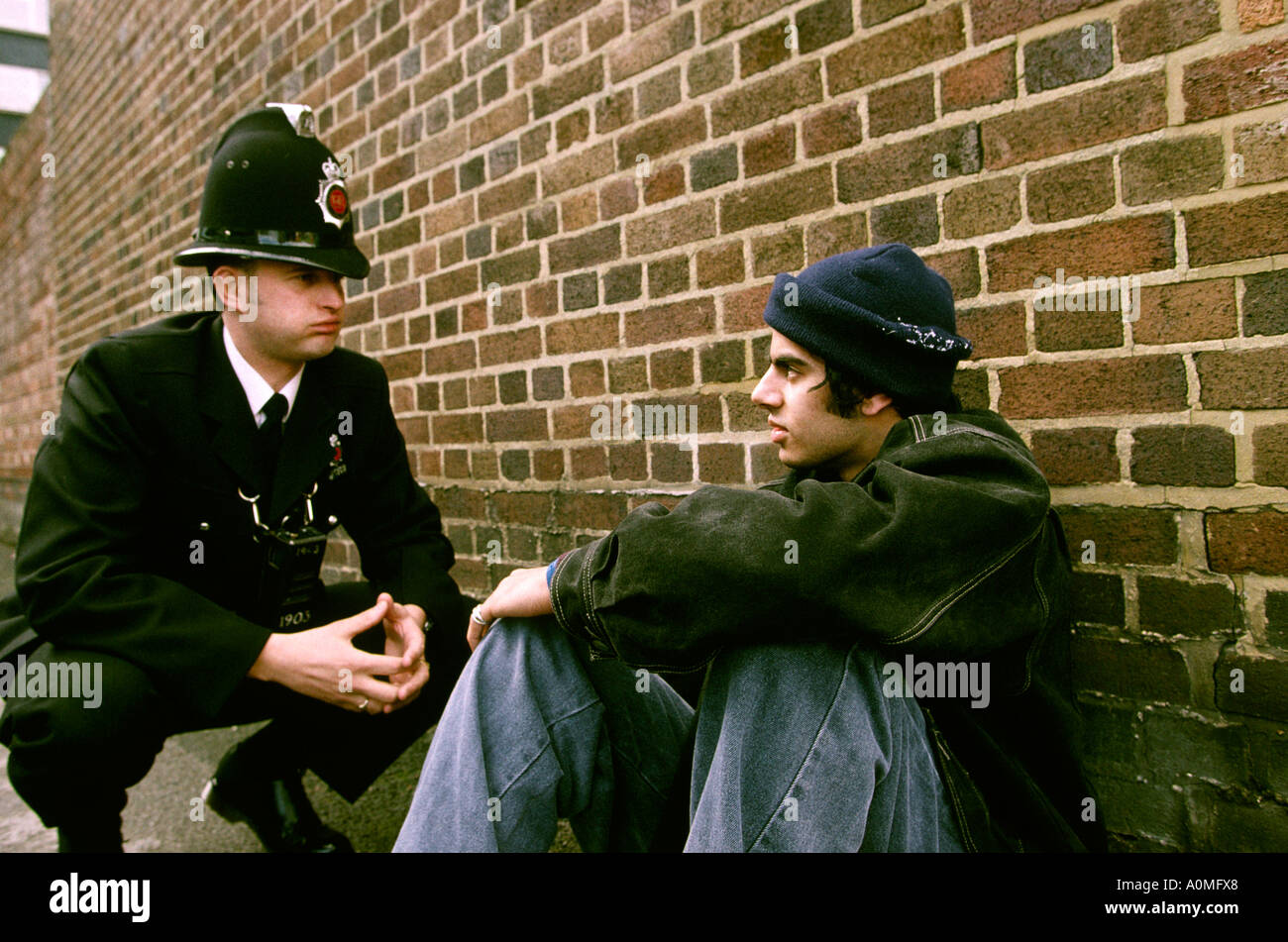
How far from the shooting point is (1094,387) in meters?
1.60

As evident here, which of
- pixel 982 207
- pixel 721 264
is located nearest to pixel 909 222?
pixel 982 207

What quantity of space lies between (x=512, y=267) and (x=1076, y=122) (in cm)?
172

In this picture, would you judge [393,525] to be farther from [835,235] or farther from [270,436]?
[835,235]

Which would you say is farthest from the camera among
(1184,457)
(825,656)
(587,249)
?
(587,249)

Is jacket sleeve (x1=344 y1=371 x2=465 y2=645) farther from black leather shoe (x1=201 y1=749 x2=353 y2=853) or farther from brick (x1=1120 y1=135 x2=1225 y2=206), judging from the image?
brick (x1=1120 y1=135 x2=1225 y2=206)

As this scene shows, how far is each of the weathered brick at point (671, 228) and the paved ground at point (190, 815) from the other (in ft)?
5.25

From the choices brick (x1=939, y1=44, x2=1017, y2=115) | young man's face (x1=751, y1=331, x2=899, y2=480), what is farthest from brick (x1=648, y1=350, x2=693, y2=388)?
brick (x1=939, y1=44, x2=1017, y2=115)

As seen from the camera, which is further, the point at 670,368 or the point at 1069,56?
the point at 670,368

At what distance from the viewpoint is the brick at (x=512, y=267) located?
2691 millimetres

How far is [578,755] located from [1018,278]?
1257 millimetres

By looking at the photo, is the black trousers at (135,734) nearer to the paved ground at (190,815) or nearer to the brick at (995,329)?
the paved ground at (190,815)

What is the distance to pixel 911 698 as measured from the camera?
1.24m

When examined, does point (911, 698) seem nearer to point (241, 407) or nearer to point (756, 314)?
point (756, 314)
